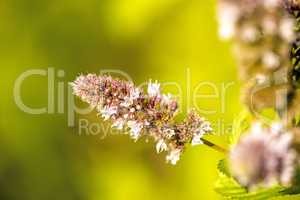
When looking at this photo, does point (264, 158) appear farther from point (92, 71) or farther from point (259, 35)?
point (92, 71)

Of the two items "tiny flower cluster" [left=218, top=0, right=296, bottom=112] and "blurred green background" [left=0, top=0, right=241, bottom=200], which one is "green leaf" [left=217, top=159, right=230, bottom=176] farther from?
"blurred green background" [left=0, top=0, right=241, bottom=200]

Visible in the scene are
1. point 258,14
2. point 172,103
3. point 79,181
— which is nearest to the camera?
point 258,14

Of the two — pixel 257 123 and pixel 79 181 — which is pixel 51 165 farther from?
pixel 257 123

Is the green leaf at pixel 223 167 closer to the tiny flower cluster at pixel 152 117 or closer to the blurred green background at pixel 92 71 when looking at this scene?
the tiny flower cluster at pixel 152 117

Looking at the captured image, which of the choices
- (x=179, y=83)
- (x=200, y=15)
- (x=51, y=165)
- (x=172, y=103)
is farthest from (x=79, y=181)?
(x=172, y=103)

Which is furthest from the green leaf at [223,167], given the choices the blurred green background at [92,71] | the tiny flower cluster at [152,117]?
the blurred green background at [92,71]

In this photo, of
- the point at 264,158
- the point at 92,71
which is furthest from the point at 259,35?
the point at 92,71
